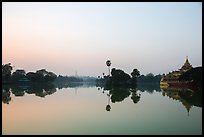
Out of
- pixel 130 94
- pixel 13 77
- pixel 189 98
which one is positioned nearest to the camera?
pixel 189 98

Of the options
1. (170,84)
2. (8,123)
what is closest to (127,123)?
(8,123)

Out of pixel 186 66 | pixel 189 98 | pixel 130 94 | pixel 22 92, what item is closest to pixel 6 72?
pixel 22 92

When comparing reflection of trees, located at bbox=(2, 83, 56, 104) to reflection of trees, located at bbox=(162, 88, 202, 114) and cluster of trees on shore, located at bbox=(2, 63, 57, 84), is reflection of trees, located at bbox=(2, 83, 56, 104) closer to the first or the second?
reflection of trees, located at bbox=(162, 88, 202, 114)

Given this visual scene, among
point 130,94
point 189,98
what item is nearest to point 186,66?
point 130,94

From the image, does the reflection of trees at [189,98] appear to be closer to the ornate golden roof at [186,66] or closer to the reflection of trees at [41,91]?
the reflection of trees at [41,91]

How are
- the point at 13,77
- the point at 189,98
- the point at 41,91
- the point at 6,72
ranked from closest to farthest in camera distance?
the point at 189,98 → the point at 41,91 → the point at 6,72 → the point at 13,77

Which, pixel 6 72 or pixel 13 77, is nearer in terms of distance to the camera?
pixel 6 72

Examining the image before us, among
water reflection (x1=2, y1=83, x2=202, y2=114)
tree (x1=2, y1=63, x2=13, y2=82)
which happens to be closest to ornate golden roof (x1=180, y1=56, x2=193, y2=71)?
water reflection (x1=2, y1=83, x2=202, y2=114)

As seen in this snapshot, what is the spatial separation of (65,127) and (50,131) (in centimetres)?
77

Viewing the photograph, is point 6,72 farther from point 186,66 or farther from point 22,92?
point 186,66

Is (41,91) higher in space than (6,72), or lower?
lower

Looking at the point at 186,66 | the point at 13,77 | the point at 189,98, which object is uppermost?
the point at 186,66

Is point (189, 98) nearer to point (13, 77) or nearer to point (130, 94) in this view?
point (130, 94)

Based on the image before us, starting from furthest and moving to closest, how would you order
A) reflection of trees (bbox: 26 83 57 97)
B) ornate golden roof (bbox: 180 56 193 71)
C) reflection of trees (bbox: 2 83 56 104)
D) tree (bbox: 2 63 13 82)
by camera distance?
tree (bbox: 2 63 13 82)
ornate golden roof (bbox: 180 56 193 71)
reflection of trees (bbox: 26 83 57 97)
reflection of trees (bbox: 2 83 56 104)
